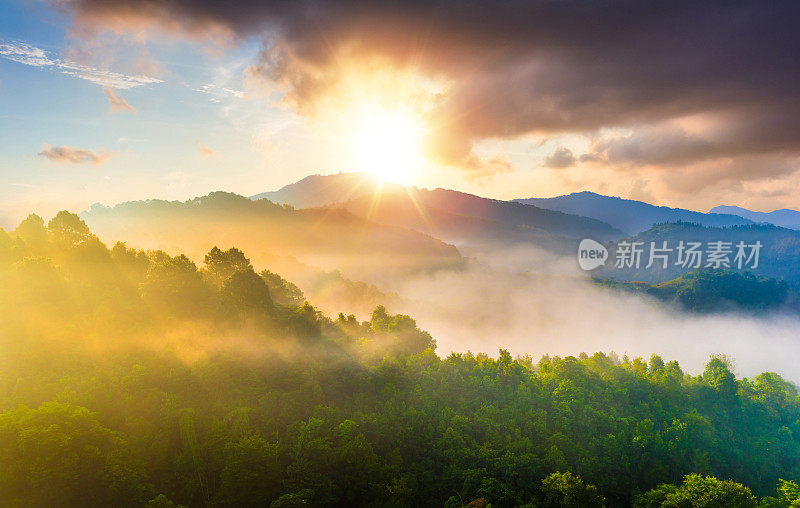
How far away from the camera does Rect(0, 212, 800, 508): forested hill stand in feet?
124

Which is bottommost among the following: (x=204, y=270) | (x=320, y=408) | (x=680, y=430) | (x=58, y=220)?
(x=680, y=430)

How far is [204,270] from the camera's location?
2418 inches

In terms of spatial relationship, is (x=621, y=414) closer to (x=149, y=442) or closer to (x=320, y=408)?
(x=320, y=408)

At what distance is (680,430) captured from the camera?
2849 inches

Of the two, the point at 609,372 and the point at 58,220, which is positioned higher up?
the point at 58,220

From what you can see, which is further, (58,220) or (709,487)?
(58,220)

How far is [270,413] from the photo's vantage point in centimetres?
4962

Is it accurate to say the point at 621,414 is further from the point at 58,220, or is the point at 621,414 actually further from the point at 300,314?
the point at 58,220

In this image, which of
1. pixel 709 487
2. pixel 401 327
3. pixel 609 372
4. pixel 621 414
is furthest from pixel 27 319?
pixel 609 372

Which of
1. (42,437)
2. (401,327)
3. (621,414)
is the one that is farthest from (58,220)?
(621,414)

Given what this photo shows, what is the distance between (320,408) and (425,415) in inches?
655

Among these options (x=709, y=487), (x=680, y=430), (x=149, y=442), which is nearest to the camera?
(x=149, y=442)

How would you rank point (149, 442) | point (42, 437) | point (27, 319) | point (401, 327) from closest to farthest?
point (42, 437) → point (149, 442) → point (27, 319) → point (401, 327)

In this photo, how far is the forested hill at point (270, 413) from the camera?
124 ft
